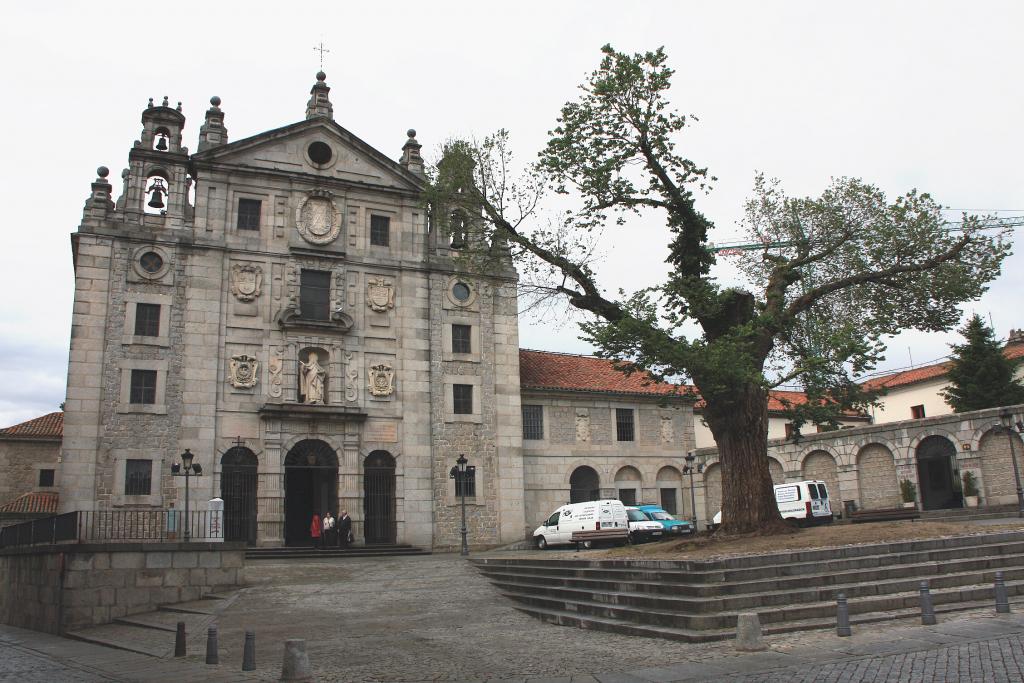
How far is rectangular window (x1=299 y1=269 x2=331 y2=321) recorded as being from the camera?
34656 millimetres

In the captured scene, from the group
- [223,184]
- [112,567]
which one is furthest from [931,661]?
[223,184]

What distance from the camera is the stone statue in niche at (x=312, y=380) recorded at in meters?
33.6

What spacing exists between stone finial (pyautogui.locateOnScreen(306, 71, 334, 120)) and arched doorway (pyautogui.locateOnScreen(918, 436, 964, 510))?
28.2 metres

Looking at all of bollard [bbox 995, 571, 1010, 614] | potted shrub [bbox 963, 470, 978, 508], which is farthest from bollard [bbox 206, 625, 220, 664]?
potted shrub [bbox 963, 470, 978, 508]

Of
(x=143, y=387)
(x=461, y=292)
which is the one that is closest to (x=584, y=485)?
(x=461, y=292)

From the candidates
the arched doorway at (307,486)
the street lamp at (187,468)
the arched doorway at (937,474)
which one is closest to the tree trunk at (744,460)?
the street lamp at (187,468)

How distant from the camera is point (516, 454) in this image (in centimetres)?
3684

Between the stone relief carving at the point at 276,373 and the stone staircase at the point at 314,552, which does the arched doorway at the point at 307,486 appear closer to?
the stone relief carving at the point at 276,373

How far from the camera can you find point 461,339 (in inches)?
1465

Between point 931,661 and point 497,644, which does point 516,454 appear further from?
point 931,661

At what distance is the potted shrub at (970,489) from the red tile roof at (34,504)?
4035 cm

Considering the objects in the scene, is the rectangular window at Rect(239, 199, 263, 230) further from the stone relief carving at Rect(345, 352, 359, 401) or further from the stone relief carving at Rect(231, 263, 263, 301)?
the stone relief carving at Rect(345, 352, 359, 401)

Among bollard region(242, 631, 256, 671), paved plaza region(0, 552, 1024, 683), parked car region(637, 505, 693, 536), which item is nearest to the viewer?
paved plaza region(0, 552, 1024, 683)

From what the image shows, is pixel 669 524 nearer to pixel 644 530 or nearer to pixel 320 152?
pixel 644 530
